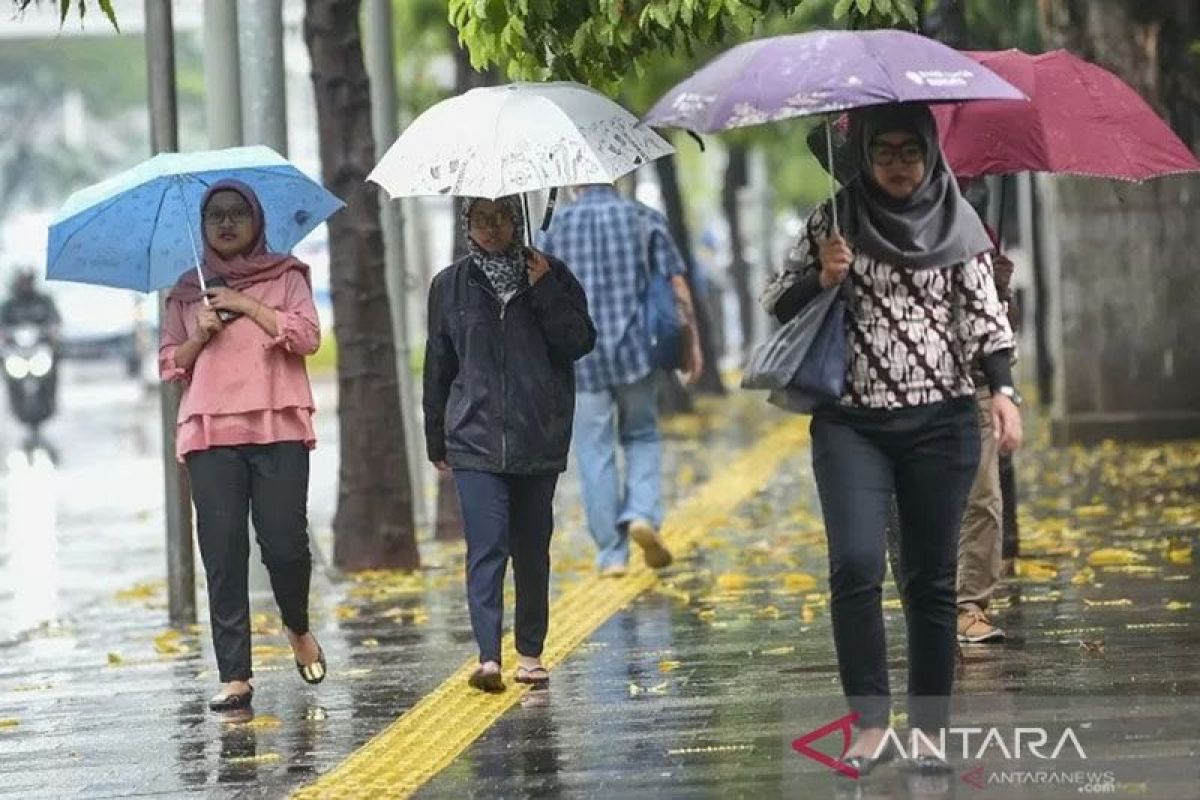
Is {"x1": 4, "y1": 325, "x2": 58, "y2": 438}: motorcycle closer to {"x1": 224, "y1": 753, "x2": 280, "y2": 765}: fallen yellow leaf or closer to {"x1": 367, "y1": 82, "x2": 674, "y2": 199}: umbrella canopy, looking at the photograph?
{"x1": 367, "y1": 82, "x2": 674, "y2": 199}: umbrella canopy

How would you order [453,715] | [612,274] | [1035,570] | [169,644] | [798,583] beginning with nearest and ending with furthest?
[453,715] → [169,644] → [1035,570] → [798,583] → [612,274]

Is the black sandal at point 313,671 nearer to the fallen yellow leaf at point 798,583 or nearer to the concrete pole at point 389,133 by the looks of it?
the fallen yellow leaf at point 798,583

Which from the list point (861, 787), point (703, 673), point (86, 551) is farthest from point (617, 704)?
point (86, 551)

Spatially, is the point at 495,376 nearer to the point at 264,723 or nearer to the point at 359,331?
the point at 264,723

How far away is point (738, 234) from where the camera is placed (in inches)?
1652

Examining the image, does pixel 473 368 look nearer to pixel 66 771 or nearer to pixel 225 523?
pixel 225 523

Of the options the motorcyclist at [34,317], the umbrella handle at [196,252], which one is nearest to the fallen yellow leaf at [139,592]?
the umbrella handle at [196,252]

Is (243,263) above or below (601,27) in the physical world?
below

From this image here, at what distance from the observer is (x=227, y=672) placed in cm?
1009

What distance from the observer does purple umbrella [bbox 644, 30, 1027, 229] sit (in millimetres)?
7465

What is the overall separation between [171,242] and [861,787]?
397 centimetres

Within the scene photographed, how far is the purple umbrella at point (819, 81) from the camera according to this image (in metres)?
7.46

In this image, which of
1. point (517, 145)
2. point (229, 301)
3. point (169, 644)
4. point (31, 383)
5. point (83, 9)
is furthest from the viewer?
point (31, 383)

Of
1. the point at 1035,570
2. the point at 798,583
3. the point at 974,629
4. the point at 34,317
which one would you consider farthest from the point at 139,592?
the point at 34,317
